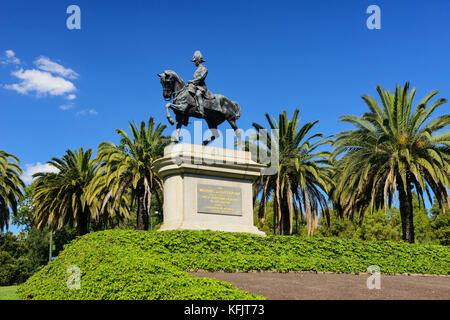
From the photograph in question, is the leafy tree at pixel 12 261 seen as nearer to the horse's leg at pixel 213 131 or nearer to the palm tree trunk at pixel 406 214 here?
the horse's leg at pixel 213 131

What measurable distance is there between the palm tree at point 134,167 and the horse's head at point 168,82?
10.3 m

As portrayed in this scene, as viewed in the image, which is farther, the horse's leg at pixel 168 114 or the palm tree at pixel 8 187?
the palm tree at pixel 8 187

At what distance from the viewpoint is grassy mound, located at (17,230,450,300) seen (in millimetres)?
8781

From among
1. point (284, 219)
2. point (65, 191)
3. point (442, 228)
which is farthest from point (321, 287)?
point (442, 228)

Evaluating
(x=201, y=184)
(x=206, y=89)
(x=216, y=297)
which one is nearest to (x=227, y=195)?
(x=201, y=184)

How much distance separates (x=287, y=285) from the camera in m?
10.6

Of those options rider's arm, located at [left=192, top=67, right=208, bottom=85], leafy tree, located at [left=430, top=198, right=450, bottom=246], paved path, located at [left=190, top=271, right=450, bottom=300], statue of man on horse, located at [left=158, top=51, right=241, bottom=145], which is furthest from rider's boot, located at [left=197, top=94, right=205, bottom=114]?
leafy tree, located at [left=430, top=198, right=450, bottom=246]

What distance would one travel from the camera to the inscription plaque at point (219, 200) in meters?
16.2

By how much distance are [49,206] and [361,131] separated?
20.8 meters

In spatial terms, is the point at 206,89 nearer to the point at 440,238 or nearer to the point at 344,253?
the point at 344,253

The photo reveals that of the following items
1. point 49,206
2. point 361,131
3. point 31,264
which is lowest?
point 31,264

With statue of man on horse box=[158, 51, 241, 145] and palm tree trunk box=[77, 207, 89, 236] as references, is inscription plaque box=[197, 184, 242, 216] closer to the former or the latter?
statue of man on horse box=[158, 51, 241, 145]

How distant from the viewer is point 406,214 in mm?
24328

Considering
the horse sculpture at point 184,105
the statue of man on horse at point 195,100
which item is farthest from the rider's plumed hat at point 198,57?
the horse sculpture at point 184,105
